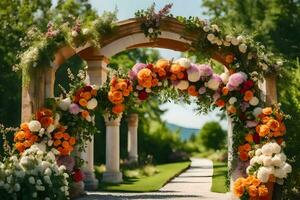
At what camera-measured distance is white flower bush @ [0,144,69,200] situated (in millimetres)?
7410

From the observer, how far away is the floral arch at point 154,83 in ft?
34.8

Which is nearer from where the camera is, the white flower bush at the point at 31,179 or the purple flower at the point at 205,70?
the white flower bush at the point at 31,179

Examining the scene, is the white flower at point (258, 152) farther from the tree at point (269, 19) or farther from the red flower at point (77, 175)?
the tree at point (269, 19)

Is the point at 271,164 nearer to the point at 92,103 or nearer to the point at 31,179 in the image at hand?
the point at 92,103

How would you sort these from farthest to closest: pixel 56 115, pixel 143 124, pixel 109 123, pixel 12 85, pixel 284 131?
pixel 143 124
pixel 12 85
pixel 109 123
pixel 56 115
pixel 284 131

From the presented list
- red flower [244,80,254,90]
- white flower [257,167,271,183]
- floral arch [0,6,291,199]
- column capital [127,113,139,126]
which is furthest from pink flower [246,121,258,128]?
column capital [127,113,139,126]

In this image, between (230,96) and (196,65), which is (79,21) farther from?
(230,96)

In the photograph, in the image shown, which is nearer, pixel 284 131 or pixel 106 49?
pixel 284 131

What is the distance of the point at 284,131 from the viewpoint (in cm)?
1027

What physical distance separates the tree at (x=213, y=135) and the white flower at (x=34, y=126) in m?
37.4

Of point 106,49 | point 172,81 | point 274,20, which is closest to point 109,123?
point 106,49

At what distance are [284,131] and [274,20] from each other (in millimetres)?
20979

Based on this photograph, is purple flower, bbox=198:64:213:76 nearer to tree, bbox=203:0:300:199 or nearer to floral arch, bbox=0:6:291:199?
floral arch, bbox=0:6:291:199

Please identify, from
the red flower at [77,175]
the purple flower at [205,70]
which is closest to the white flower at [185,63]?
the purple flower at [205,70]
